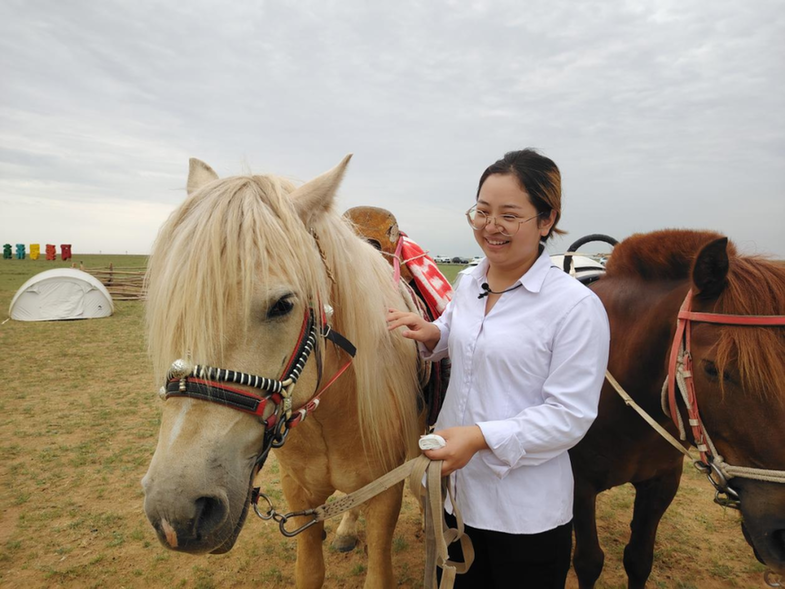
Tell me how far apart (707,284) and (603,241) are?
250 cm

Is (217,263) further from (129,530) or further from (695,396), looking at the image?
(129,530)

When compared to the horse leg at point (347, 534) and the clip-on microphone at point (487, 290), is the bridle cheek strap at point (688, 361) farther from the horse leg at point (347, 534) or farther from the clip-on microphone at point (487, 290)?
the horse leg at point (347, 534)

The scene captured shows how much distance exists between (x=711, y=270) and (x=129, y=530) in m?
4.41

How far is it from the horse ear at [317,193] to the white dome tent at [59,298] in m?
14.9

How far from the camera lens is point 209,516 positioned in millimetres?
1117

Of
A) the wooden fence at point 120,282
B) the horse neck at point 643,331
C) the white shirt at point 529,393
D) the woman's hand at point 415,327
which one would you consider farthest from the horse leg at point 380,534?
the wooden fence at point 120,282

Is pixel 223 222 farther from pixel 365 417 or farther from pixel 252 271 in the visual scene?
pixel 365 417

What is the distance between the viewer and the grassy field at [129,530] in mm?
3027

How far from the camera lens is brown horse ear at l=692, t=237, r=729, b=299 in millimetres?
1444

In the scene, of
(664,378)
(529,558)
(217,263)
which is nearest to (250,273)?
(217,263)

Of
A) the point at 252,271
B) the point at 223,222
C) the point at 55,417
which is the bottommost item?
the point at 55,417

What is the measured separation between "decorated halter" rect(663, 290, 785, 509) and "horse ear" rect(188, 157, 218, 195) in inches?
76.7

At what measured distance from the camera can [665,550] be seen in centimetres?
339

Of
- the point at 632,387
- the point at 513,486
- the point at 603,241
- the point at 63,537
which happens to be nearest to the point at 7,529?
the point at 63,537
